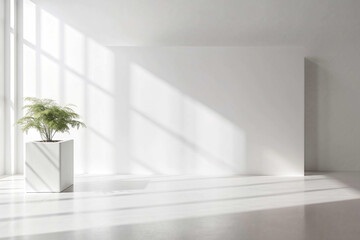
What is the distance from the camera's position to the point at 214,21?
11.6 meters

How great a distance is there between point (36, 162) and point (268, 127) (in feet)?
19.4

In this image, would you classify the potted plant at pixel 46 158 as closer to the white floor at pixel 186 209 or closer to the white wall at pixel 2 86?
the white floor at pixel 186 209

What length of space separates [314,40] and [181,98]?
4318 mm

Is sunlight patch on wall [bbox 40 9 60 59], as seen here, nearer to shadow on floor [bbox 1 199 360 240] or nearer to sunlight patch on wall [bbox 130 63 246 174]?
sunlight patch on wall [bbox 130 63 246 174]

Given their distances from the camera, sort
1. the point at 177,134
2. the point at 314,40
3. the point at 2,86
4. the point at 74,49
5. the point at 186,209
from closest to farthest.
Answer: the point at 186,209 → the point at 177,134 → the point at 2,86 → the point at 74,49 → the point at 314,40

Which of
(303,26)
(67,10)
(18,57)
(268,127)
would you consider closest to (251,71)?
(268,127)

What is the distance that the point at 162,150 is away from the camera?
10.7 m

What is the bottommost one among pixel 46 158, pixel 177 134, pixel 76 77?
pixel 46 158

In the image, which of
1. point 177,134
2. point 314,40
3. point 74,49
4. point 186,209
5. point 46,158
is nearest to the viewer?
point 186,209

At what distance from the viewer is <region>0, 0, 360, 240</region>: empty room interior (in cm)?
893

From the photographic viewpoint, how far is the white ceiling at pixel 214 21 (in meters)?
11.5

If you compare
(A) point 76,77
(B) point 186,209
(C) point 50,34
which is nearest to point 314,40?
(A) point 76,77

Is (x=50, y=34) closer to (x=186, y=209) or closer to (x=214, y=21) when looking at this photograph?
(x=214, y=21)

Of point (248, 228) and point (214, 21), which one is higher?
point (214, 21)
